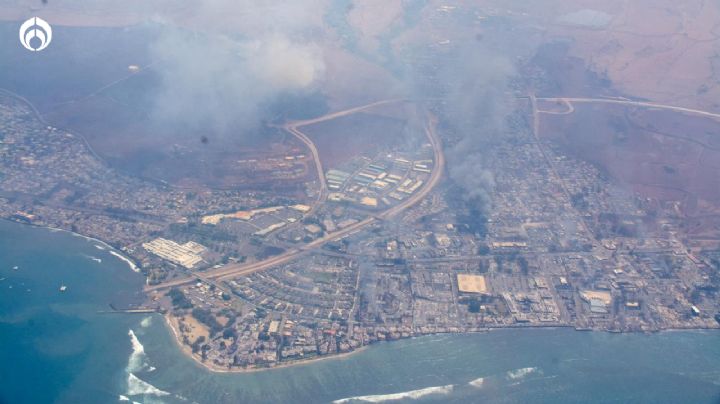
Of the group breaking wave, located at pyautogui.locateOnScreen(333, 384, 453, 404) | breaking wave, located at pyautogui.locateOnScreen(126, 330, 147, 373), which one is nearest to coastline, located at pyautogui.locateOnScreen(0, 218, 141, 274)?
breaking wave, located at pyautogui.locateOnScreen(126, 330, 147, 373)

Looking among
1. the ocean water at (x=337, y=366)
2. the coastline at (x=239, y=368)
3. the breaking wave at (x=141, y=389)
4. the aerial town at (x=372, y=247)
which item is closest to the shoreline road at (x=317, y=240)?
the aerial town at (x=372, y=247)

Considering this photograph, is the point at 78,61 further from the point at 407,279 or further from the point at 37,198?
the point at 407,279

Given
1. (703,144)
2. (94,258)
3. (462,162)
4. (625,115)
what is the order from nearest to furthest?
(94,258) → (462,162) → (703,144) → (625,115)

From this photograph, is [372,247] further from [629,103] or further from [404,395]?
[629,103]

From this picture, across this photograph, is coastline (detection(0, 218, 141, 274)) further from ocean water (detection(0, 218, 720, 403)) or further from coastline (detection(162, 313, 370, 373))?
coastline (detection(162, 313, 370, 373))

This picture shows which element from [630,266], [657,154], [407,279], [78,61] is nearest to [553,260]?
[630,266]

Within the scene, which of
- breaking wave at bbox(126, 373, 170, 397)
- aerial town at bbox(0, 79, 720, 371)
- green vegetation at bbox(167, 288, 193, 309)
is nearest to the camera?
breaking wave at bbox(126, 373, 170, 397)

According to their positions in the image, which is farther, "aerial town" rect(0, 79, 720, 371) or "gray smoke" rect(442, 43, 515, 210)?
"gray smoke" rect(442, 43, 515, 210)
